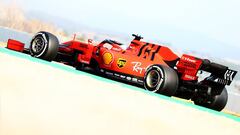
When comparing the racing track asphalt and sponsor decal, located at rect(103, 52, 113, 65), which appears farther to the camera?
sponsor decal, located at rect(103, 52, 113, 65)

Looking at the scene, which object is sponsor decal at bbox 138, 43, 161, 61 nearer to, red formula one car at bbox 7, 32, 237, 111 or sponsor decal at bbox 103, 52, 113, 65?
red formula one car at bbox 7, 32, 237, 111

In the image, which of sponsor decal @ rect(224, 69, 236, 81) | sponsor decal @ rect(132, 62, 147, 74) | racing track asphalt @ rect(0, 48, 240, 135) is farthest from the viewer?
sponsor decal @ rect(132, 62, 147, 74)

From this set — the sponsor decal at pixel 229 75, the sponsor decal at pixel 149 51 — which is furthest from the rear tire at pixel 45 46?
the sponsor decal at pixel 229 75

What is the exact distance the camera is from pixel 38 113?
18.7 ft

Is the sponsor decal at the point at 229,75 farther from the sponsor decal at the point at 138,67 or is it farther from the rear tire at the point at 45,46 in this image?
the rear tire at the point at 45,46

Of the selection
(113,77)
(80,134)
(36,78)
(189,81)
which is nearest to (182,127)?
(80,134)

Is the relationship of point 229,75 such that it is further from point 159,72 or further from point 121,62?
point 121,62

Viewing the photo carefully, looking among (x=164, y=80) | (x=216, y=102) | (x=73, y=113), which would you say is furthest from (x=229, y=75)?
(x=73, y=113)

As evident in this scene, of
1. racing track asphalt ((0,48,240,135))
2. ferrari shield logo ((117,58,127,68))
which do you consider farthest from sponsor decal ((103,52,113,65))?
racing track asphalt ((0,48,240,135))

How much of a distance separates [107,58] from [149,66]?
1428 mm

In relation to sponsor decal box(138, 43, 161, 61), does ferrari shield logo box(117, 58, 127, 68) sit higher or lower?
lower

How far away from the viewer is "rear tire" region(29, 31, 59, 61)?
13.9m

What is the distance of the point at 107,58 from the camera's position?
13.3 m

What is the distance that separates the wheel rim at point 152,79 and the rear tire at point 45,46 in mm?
3295
